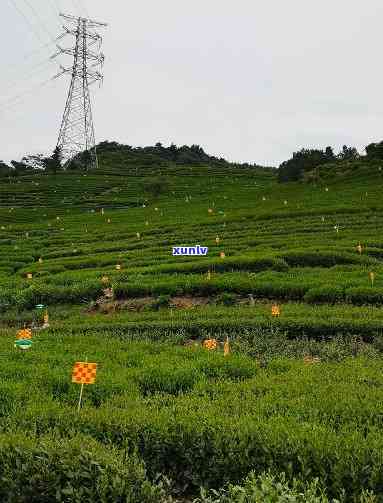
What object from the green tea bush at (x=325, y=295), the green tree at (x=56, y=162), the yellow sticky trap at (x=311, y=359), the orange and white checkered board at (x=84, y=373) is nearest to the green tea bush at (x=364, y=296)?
the green tea bush at (x=325, y=295)

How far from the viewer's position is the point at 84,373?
9062mm

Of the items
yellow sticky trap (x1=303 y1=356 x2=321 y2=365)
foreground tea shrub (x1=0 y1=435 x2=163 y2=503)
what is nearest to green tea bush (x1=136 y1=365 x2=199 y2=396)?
yellow sticky trap (x1=303 y1=356 x2=321 y2=365)

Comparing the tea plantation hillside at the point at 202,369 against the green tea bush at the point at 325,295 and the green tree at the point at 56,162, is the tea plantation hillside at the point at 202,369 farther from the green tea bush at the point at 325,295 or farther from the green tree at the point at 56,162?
the green tree at the point at 56,162

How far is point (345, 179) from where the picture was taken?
56219 millimetres

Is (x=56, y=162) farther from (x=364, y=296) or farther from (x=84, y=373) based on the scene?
(x=84, y=373)

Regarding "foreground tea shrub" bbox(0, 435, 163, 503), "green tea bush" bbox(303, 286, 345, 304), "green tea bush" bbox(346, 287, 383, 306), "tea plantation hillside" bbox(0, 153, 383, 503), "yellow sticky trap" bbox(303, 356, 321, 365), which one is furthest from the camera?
"green tea bush" bbox(303, 286, 345, 304)

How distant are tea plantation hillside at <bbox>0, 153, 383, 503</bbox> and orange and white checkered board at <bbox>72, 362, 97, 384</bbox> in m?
0.47

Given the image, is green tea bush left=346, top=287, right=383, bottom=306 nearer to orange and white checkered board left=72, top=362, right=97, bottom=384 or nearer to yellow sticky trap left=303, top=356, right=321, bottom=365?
yellow sticky trap left=303, top=356, right=321, bottom=365

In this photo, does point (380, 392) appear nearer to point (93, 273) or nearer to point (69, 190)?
point (93, 273)

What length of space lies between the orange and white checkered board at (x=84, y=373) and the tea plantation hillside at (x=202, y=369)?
0.47m

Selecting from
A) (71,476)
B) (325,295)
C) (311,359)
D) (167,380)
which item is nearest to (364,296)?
(325,295)

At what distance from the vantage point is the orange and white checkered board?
902 cm

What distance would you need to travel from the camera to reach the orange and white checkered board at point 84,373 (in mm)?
9023

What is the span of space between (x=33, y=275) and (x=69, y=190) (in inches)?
2058
